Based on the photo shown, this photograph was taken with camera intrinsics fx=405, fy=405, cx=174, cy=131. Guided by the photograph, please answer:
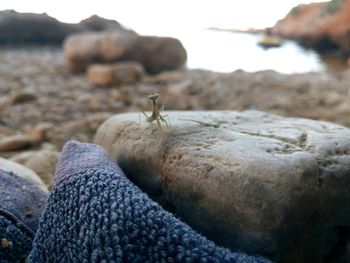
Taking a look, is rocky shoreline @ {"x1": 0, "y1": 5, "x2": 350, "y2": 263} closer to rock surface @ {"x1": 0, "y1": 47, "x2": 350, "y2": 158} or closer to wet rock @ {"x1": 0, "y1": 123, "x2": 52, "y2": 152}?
wet rock @ {"x1": 0, "y1": 123, "x2": 52, "y2": 152}

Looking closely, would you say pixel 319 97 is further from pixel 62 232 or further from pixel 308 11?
pixel 308 11

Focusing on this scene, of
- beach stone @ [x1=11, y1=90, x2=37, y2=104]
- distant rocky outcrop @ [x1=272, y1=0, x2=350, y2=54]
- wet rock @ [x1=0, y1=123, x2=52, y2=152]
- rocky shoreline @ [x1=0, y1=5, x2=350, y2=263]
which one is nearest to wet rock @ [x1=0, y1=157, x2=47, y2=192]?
rocky shoreline @ [x1=0, y1=5, x2=350, y2=263]

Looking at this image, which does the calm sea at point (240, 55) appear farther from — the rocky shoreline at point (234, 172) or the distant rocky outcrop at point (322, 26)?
the rocky shoreline at point (234, 172)

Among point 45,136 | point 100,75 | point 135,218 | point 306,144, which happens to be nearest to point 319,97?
point 100,75

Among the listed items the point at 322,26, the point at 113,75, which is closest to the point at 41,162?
the point at 113,75

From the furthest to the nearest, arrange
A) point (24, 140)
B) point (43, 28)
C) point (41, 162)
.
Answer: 1. point (43, 28)
2. point (24, 140)
3. point (41, 162)

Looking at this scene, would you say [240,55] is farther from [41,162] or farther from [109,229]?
[109,229]

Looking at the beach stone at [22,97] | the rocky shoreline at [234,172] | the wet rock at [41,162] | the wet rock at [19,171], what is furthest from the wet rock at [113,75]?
the wet rock at [19,171]
